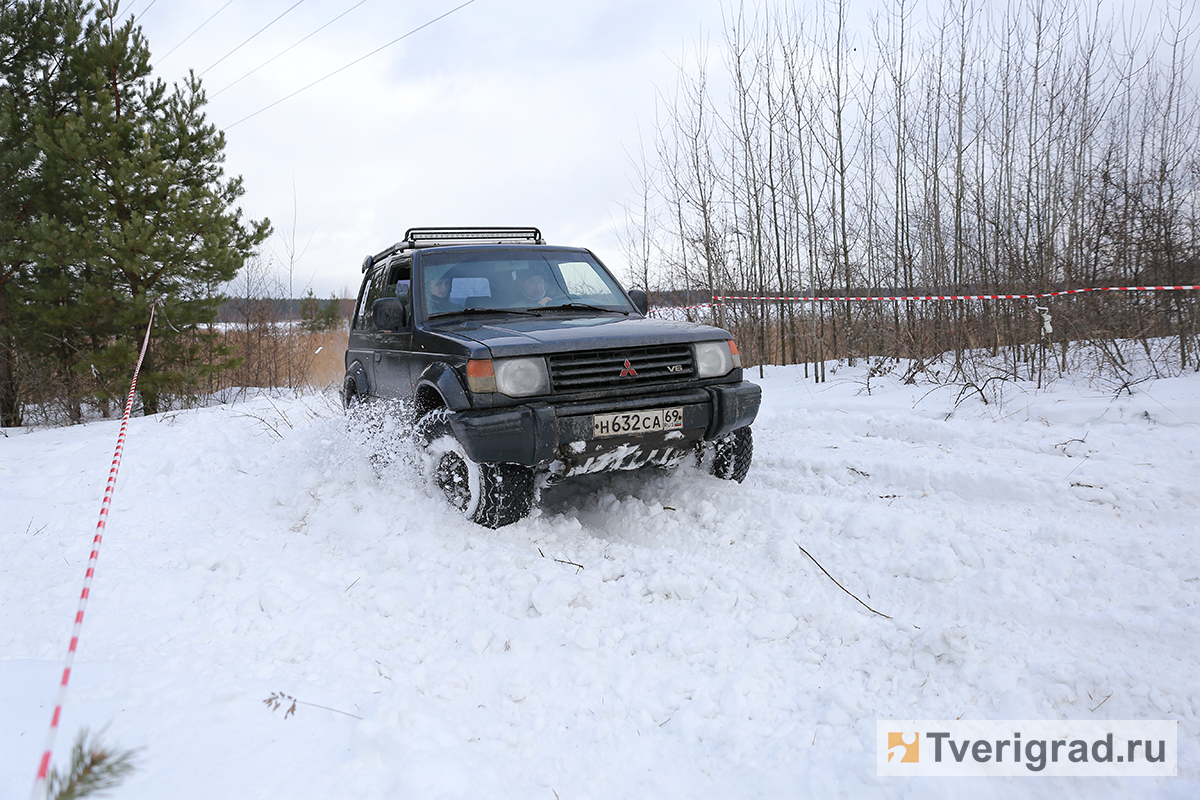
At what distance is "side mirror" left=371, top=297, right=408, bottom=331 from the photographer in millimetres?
4434

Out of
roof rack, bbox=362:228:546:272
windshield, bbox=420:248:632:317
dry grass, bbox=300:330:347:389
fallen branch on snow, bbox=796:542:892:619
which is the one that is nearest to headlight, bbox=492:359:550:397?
windshield, bbox=420:248:632:317

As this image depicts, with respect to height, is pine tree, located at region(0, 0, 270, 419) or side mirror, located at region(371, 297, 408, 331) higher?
pine tree, located at region(0, 0, 270, 419)

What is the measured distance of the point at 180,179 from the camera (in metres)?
11.5

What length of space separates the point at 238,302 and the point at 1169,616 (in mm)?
15095

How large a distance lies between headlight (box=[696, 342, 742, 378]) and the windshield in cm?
87

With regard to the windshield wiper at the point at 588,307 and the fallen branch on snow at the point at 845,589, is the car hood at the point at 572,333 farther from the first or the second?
the fallen branch on snow at the point at 845,589

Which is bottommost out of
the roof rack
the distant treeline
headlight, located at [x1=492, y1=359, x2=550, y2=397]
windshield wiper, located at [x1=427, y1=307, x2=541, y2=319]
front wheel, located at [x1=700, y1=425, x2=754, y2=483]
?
front wheel, located at [x1=700, y1=425, x2=754, y2=483]

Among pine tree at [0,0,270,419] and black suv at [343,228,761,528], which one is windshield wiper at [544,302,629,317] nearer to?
black suv at [343,228,761,528]

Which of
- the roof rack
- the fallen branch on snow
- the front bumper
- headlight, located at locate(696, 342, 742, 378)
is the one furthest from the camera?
the roof rack

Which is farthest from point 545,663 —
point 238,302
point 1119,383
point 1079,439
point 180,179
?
point 238,302

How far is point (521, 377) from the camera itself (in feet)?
11.7

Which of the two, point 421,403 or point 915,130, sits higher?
point 915,130

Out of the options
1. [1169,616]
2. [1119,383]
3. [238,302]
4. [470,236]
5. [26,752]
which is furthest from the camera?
[238,302]

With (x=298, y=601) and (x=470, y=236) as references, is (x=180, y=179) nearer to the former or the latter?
(x=470, y=236)
